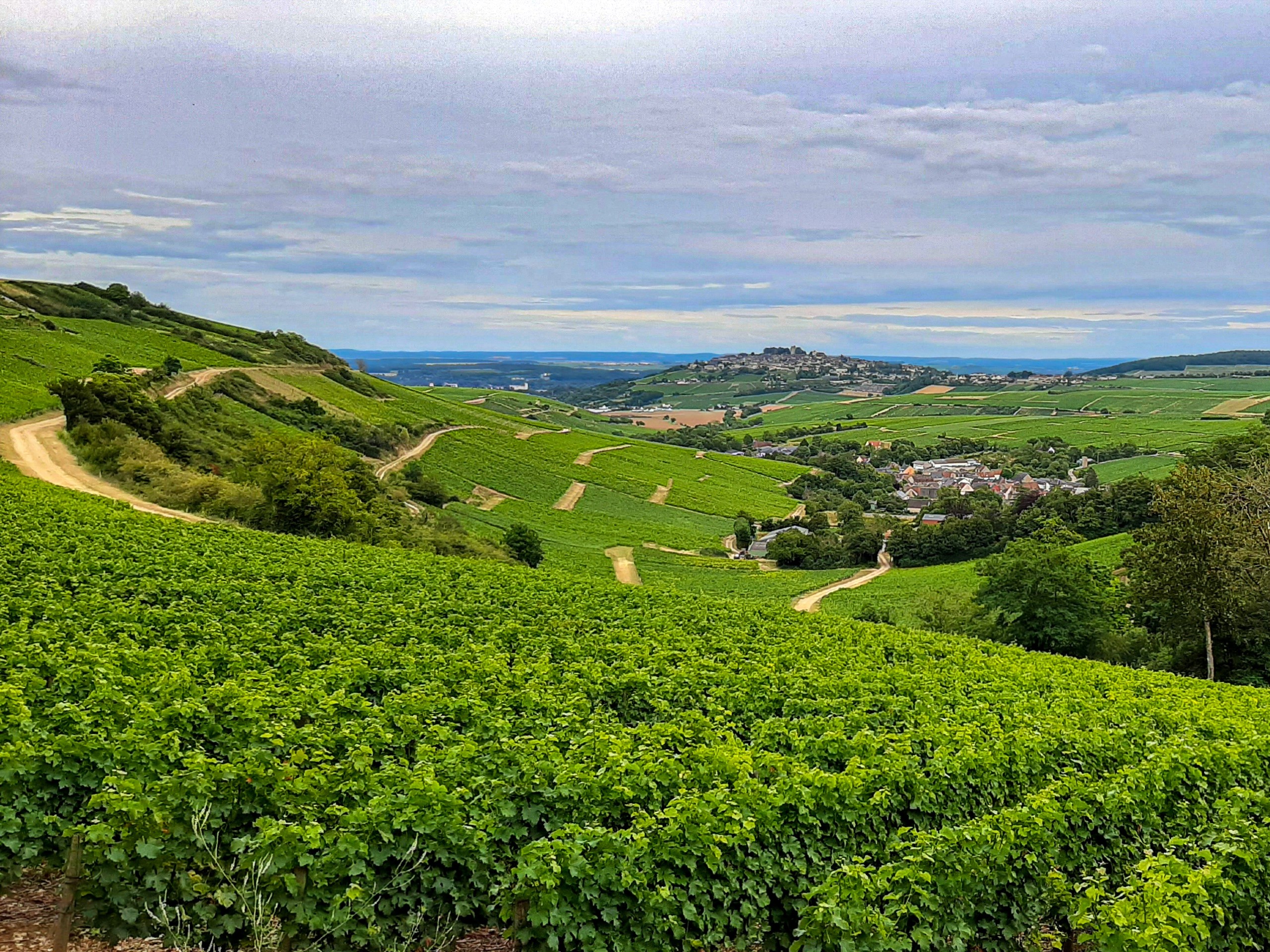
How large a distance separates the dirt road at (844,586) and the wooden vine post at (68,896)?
42.2m

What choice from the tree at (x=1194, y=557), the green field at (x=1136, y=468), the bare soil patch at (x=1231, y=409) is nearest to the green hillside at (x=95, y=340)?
the tree at (x=1194, y=557)

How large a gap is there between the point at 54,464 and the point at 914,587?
56.1 metres

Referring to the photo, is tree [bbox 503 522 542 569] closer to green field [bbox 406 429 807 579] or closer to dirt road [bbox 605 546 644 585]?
green field [bbox 406 429 807 579]

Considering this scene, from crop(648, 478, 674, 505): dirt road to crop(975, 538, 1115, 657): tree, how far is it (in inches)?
2334

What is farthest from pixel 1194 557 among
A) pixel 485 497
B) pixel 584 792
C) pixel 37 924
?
pixel 485 497

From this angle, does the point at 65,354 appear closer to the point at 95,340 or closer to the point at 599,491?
the point at 95,340

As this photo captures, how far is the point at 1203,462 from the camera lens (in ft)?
240

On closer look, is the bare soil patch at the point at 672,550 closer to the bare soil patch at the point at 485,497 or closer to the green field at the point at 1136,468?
the bare soil patch at the point at 485,497

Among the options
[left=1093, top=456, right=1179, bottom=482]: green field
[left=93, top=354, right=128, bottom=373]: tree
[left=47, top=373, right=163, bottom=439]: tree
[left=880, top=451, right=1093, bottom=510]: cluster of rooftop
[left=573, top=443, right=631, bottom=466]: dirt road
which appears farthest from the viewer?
[left=880, top=451, right=1093, bottom=510]: cluster of rooftop

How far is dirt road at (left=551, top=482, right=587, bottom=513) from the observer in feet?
287

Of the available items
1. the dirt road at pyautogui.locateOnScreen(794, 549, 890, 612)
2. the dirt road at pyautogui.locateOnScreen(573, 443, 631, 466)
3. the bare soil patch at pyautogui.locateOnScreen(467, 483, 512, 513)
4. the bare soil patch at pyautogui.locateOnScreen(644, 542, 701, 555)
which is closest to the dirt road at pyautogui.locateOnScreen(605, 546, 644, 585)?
the bare soil patch at pyautogui.locateOnScreen(644, 542, 701, 555)

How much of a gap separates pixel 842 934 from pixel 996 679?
46.4 feet

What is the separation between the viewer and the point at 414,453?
92.4 meters

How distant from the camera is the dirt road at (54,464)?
41.1 m
